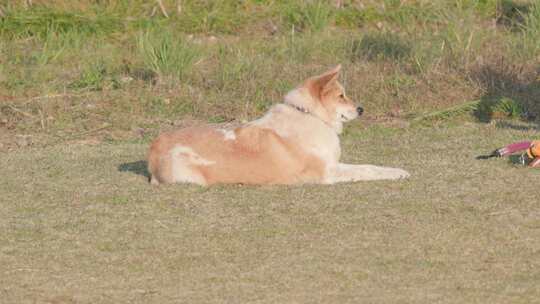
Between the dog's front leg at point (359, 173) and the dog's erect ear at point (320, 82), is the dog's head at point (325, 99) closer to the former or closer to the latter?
the dog's erect ear at point (320, 82)

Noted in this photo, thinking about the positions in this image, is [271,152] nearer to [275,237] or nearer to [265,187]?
[265,187]

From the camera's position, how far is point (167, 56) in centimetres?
1100

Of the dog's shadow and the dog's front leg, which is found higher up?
the dog's front leg

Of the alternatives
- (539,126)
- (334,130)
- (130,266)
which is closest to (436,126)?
(539,126)

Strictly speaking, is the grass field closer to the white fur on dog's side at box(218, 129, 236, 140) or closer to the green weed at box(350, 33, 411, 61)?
the green weed at box(350, 33, 411, 61)

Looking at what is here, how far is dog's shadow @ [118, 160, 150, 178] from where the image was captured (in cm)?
821

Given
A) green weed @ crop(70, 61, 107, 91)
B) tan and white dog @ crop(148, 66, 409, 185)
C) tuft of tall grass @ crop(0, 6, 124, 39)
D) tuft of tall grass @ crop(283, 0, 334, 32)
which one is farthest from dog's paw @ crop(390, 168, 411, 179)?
tuft of tall grass @ crop(0, 6, 124, 39)

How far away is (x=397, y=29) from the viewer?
13.0 m

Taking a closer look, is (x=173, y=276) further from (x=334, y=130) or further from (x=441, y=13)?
(x=441, y=13)

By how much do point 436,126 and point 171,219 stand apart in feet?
12.4

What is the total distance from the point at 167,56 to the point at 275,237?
4.91 meters

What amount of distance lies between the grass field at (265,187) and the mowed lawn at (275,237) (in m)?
0.02

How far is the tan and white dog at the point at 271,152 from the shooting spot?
737cm

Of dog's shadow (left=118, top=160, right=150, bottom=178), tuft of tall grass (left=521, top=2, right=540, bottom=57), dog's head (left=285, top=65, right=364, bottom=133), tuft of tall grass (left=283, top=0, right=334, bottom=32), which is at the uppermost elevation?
→ dog's head (left=285, top=65, right=364, bottom=133)
